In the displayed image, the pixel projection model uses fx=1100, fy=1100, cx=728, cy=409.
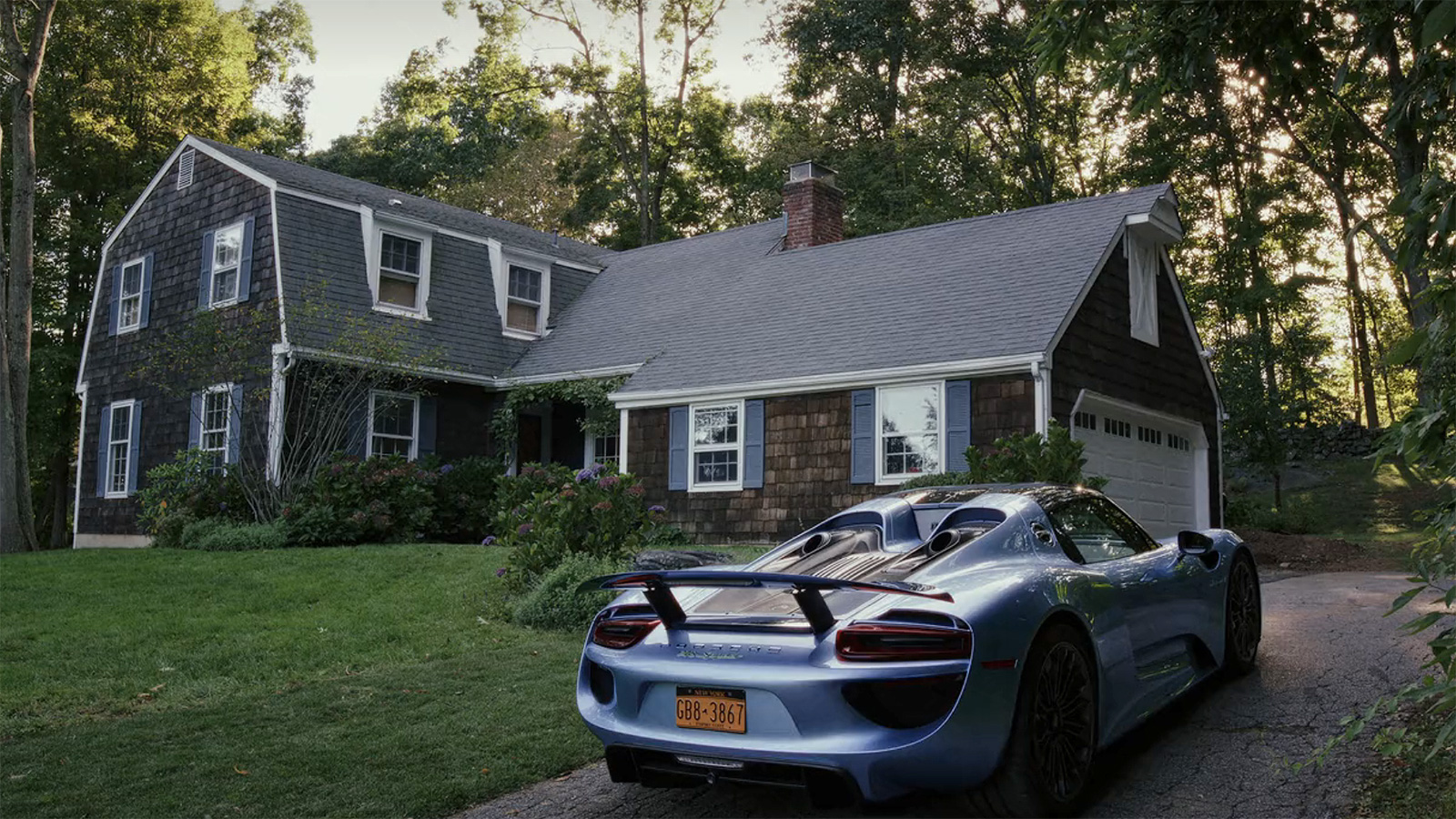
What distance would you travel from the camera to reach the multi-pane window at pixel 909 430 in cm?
1431

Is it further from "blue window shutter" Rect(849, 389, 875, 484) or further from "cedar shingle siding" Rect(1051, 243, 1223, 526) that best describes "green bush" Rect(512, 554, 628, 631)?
"cedar shingle siding" Rect(1051, 243, 1223, 526)

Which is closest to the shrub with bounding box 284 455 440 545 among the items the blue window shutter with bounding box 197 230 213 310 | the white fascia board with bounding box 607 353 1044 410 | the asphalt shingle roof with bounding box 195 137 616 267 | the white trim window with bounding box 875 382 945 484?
the white fascia board with bounding box 607 353 1044 410

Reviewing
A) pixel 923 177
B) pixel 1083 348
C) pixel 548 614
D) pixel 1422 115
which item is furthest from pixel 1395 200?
pixel 923 177

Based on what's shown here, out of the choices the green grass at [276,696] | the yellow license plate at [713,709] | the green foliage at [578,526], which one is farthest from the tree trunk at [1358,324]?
the yellow license plate at [713,709]

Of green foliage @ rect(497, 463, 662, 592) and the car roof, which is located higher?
the car roof

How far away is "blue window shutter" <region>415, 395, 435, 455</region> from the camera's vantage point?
18.1 metres

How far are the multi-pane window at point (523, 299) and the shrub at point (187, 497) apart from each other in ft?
19.6

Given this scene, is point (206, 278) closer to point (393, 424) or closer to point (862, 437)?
point (393, 424)

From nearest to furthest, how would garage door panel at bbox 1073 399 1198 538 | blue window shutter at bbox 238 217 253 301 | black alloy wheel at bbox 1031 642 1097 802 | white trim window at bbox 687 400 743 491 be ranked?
black alloy wheel at bbox 1031 642 1097 802, garage door panel at bbox 1073 399 1198 538, white trim window at bbox 687 400 743 491, blue window shutter at bbox 238 217 253 301

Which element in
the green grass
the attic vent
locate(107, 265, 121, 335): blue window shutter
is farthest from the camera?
locate(107, 265, 121, 335): blue window shutter

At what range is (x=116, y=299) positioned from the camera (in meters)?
20.7

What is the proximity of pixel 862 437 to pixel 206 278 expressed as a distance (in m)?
11.6

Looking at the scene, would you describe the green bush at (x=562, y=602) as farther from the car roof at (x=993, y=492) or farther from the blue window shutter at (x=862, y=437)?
the blue window shutter at (x=862, y=437)

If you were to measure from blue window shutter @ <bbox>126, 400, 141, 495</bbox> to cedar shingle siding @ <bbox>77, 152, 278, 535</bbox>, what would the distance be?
5.0 inches
